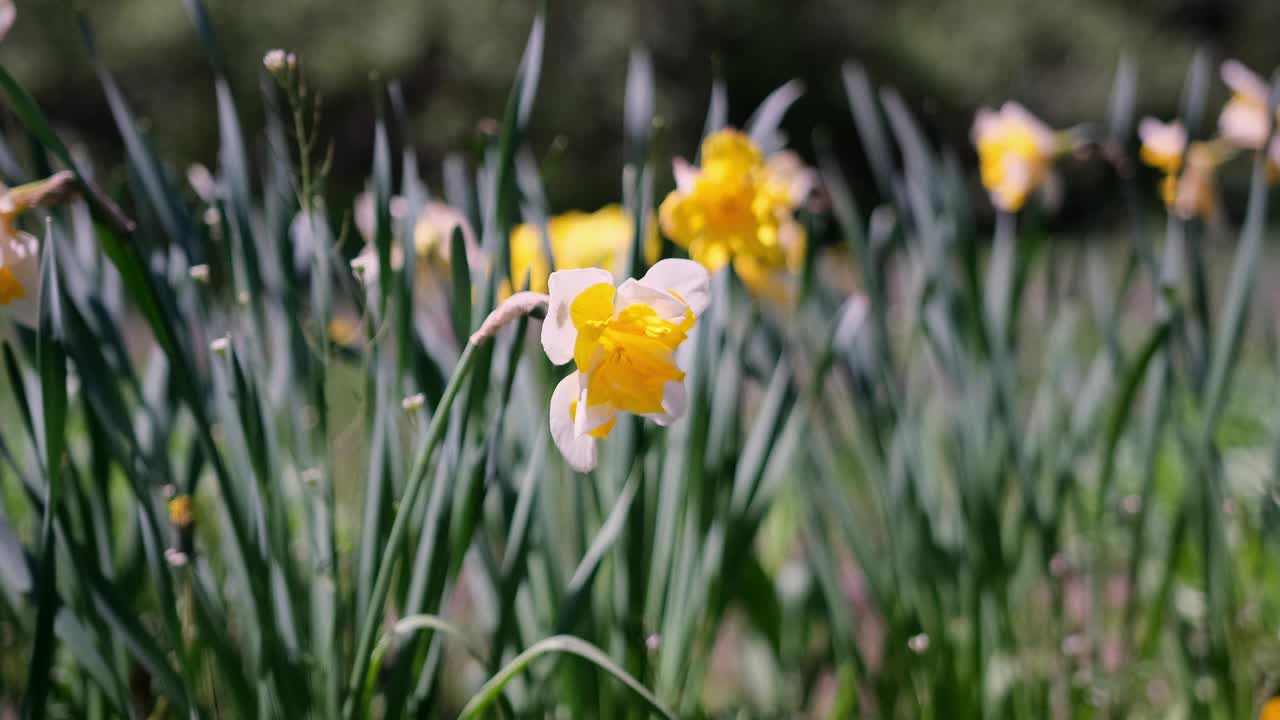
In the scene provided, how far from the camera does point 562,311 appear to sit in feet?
1.94

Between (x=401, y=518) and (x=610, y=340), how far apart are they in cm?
19

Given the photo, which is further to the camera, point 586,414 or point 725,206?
point 725,206

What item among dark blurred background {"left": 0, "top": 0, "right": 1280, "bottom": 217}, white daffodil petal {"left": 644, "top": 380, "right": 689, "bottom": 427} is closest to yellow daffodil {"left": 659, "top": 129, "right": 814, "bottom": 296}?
white daffodil petal {"left": 644, "top": 380, "right": 689, "bottom": 427}

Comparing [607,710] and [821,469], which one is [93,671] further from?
[821,469]

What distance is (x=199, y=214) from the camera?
104 cm

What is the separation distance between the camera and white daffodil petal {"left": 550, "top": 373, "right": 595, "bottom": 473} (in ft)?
1.97

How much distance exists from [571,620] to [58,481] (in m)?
0.37

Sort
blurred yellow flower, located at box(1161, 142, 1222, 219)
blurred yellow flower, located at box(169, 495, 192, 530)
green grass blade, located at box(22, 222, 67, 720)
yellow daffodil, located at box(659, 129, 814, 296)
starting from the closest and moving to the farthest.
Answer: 1. green grass blade, located at box(22, 222, 67, 720)
2. blurred yellow flower, located at box(169, 495, 192, 530)
3. yellow daffodil, located at box(659, 129, 814, 296)
4. blurred yellow flower, located at box(1161, 142, 1222, 219)

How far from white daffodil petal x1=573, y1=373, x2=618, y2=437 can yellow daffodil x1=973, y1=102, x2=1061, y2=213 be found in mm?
918

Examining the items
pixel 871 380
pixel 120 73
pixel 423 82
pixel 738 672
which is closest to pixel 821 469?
pixel 871 380

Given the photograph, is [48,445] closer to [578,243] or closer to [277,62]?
[277,62]

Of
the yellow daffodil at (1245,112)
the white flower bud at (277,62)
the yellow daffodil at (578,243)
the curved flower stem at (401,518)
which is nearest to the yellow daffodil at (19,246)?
the white flower bud at (277,62)

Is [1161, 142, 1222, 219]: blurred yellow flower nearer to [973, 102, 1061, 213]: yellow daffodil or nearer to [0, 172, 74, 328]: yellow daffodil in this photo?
[973, 102, 1061, 213]: yellow daffodil

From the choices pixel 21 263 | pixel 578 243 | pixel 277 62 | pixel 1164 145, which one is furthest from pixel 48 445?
pixel 1164 145
